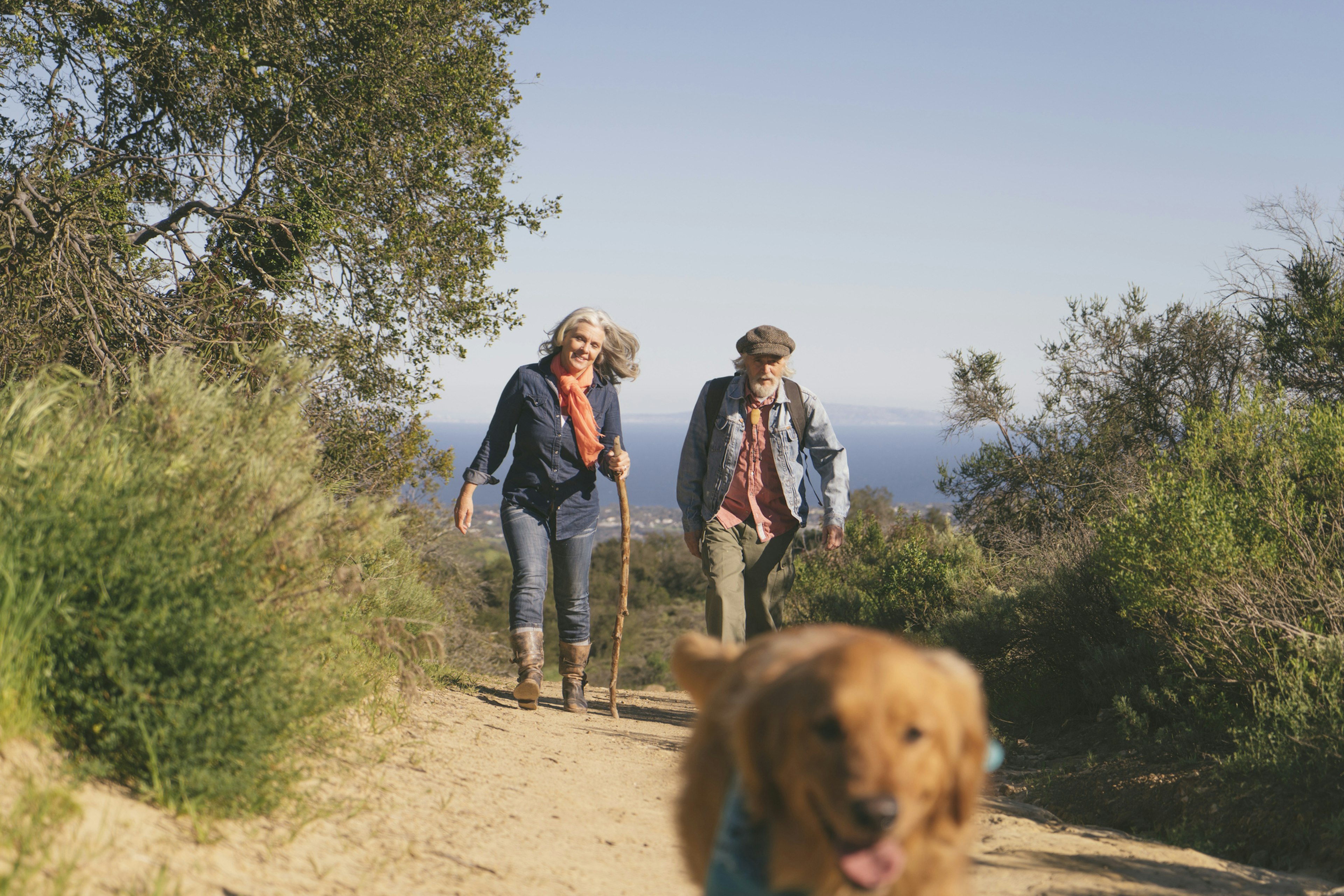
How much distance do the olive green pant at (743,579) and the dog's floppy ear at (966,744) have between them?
3.64 metres

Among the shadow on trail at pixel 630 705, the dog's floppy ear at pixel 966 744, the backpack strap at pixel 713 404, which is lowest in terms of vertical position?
the shadow on trail at pixel 630 705

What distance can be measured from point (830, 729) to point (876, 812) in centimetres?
15

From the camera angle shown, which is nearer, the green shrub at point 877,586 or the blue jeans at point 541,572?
the blue jeans at point 541,572

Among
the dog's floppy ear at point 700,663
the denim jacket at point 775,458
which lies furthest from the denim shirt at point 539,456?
the dog's floppy ear at point 700,663

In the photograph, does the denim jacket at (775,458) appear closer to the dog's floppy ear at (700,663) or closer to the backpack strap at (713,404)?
the backpack strap at (713,404)

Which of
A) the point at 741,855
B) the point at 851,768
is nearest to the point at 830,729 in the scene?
the point at 851,768

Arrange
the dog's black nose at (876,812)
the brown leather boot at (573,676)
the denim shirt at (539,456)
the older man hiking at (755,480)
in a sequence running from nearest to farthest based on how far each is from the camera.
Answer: the dog's black nose at (876,812) → the older man hiking at (755,480) → the denim shirt at (539,456) → the brown leather boot at (573,676)

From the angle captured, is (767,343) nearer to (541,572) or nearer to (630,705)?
(541,572)

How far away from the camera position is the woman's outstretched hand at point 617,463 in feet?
19.3

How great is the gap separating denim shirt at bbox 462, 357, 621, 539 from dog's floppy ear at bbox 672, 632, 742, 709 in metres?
3.64

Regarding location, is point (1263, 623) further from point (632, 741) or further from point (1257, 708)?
point (632, 741)

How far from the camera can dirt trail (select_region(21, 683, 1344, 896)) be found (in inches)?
98.1

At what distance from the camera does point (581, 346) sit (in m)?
5.96

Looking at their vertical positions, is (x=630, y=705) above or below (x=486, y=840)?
below
